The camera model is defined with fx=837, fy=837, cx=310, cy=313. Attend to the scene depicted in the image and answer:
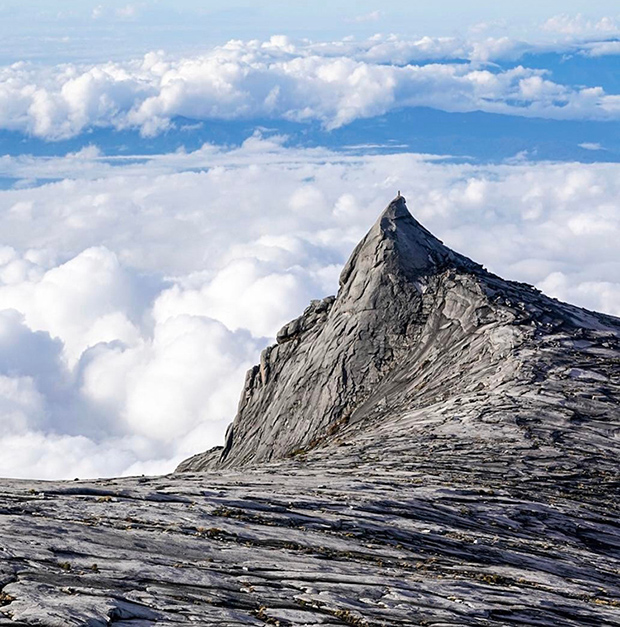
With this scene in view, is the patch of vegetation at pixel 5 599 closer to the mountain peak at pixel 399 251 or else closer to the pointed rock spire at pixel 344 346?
the pointed rock spire at pixel 344 346

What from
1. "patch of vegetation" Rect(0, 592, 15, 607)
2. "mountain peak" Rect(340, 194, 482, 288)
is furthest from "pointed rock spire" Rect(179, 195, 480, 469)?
"patch of vegetation" Rect(0, 592, 15, 607)

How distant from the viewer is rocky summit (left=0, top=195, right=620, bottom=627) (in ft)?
64.1

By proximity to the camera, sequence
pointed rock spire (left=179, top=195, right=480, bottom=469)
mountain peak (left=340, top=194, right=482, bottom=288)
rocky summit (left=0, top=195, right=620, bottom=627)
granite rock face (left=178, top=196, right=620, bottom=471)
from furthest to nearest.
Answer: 1. mountain peak (left=340, top=194, right=482, bottom=288)
2. pointed rock spire (left=179, top=195, right=480, bottom=469)
3. granite rock face (left=178, top=196, right=620, bottom=471)
4. rocky summit (left=0, top=195, right=620, bottom=627)

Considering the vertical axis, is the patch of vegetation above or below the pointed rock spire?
below

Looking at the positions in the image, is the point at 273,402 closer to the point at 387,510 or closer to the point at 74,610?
the point at 387,510

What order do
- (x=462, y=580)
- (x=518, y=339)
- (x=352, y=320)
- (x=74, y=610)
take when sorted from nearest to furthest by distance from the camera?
(x=74, y=610) → (x=462, y=580) → (x=518, y=339) → (x=352, y=320)

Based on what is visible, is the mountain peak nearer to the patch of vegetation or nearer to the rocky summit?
the rocky summit

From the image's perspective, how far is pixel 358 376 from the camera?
62.6 metres

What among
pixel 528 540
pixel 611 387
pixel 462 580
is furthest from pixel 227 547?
pixel 611 387

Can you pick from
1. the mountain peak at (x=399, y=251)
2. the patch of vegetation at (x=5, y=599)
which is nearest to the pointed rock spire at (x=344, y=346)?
the mountain peak at (x=399, y=251)

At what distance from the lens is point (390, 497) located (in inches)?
1246

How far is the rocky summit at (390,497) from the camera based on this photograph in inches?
770

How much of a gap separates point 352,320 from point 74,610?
171 ft

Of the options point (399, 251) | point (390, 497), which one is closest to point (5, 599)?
point (390, 497)
